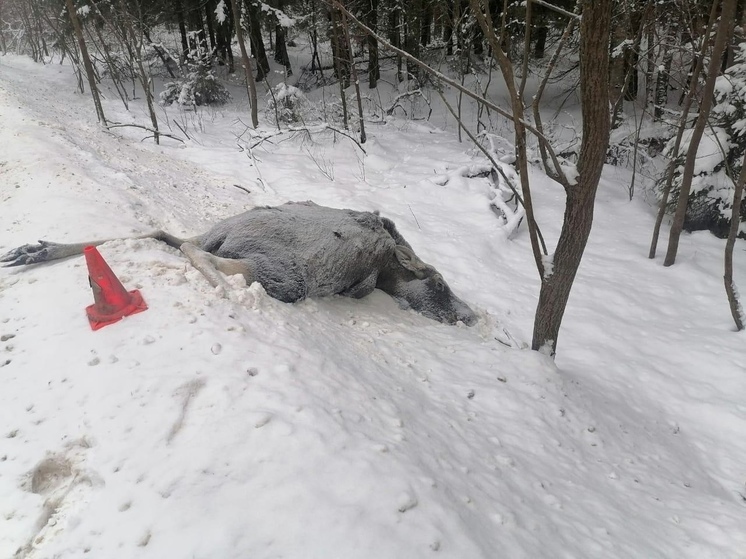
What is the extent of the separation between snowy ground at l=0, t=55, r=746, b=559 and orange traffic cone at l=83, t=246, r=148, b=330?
3.7 inches

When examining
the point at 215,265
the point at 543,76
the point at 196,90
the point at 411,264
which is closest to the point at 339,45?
the point at 196,90

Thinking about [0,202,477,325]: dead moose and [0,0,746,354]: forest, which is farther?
[0,202,477,325]: dead moose

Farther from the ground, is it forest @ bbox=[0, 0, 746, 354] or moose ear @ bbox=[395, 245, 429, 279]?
forest @ bbox=[0, 0, 746, 354]

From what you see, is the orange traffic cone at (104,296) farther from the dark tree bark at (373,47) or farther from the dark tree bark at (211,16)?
A: the dark tree bark at (211,16)

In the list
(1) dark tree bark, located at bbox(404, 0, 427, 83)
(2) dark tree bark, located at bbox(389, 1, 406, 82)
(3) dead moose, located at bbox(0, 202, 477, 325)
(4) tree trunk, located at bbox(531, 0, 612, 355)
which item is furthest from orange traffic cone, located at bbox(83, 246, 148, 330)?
(2) dark tree bark, located at bbox(389, 1, 406, 82)

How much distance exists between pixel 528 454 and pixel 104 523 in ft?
6.66

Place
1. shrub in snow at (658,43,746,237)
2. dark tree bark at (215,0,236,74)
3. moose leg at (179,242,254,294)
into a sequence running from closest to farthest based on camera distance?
moose leg at (179,242,254,294)
shrub in snow at (658,43,746,237)
dark tree bark at (215,0,236,74)

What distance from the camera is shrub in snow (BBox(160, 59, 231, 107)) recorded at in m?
13.4

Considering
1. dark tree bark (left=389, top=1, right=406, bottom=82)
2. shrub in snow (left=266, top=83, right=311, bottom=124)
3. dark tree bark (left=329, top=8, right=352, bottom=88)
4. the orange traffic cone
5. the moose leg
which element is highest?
dark tree bark (left=389, top=1, right=406, bottom=82)

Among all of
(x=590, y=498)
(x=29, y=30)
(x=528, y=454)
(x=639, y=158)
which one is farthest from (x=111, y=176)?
(x=29, y=30)

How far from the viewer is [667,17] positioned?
28.9 ft

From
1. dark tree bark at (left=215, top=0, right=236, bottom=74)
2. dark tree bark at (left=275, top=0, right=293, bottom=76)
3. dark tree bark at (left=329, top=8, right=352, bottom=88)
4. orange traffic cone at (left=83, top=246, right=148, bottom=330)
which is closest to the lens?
orange traffic cone at (left=83, top=246, right=148, bottom=330)

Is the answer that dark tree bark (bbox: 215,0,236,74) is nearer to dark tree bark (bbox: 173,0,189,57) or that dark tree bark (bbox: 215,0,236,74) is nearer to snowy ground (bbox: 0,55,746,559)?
dark tree bark (bbox: 173,0,189,57)

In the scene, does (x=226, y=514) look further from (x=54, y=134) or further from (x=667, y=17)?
(x=667, y=17)
